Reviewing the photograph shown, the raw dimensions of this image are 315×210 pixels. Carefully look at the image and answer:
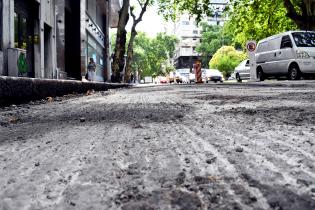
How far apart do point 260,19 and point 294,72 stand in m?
11.5

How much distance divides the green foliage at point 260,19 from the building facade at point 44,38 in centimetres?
811

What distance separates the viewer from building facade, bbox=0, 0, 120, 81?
10492 mm

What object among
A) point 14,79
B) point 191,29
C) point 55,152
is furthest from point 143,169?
point 191,29

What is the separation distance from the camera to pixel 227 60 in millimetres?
72188

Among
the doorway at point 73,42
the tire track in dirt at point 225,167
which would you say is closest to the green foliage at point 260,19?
the doorway at point 73,42

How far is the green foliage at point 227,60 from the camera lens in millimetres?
72062

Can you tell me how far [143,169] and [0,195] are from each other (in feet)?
1.41

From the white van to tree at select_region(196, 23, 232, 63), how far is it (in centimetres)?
7162

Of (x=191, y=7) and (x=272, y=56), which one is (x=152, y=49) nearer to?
(x=191, y=7)

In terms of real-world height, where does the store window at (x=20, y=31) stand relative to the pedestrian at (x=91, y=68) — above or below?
above

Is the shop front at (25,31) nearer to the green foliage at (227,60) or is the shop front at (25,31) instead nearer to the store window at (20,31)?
the store window at (20,31)

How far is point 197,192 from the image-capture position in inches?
43.3

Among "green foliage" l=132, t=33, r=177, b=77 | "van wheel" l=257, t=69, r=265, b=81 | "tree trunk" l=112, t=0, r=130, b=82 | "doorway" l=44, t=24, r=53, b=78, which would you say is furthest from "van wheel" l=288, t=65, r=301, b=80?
"green foliage" l=132, t=33, r=177, b=77

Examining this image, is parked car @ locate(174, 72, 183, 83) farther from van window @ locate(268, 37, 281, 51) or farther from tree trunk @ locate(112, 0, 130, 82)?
van window @ locate(268, 37, 281, 51)
